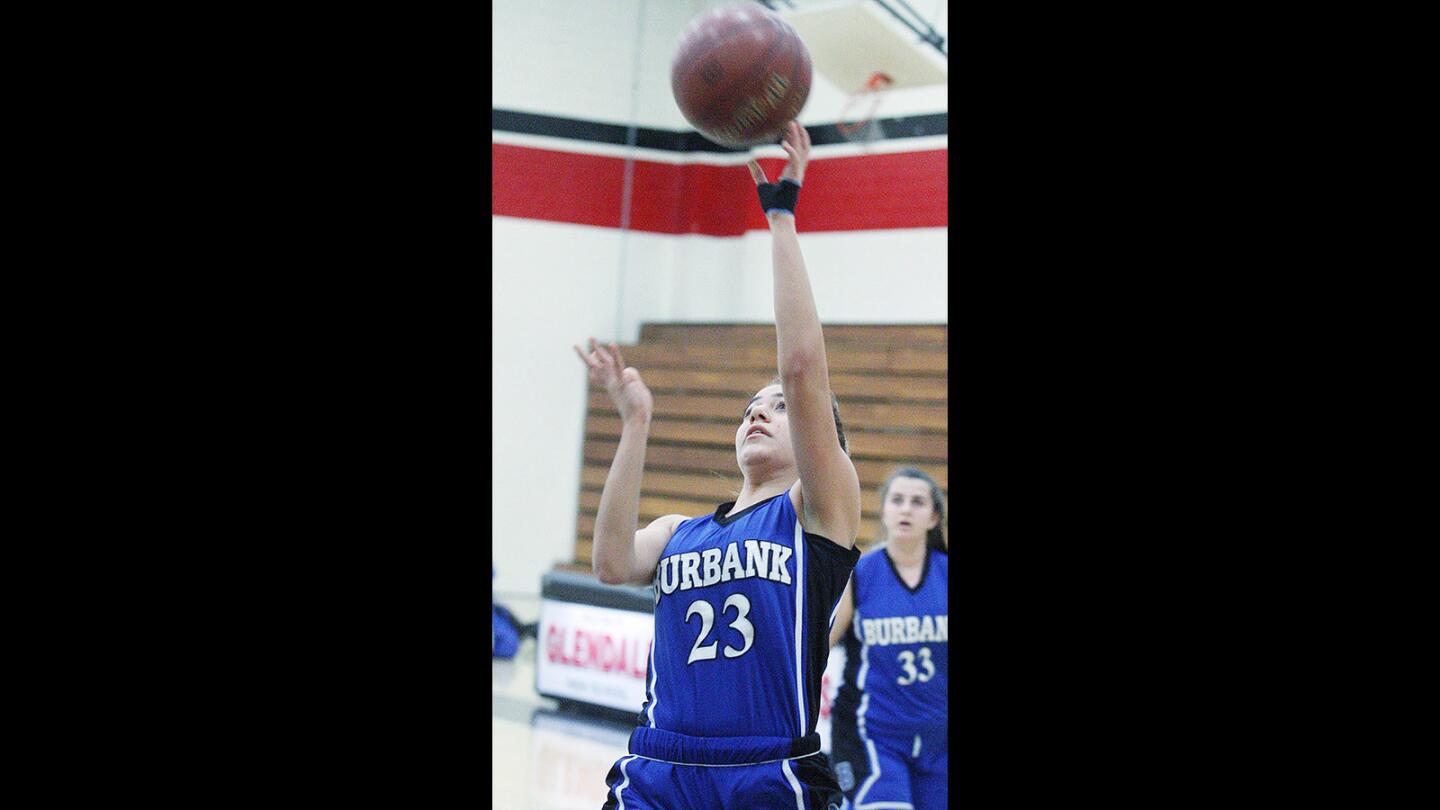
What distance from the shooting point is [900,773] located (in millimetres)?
4266

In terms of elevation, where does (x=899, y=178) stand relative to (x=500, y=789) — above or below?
above

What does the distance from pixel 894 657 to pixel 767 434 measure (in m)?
1.98

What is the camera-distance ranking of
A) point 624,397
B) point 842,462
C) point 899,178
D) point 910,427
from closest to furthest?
point 842,462 < point 624,397 < point 910,427 < point 899,178

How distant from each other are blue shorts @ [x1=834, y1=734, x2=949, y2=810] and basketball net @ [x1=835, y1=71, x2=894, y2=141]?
17.1 feet

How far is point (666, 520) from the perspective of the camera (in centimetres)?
273

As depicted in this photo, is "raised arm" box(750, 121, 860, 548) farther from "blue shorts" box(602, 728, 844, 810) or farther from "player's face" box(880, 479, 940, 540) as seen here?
"player's face" box(880, 479, 940, 540)

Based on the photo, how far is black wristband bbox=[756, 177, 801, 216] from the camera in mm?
2520

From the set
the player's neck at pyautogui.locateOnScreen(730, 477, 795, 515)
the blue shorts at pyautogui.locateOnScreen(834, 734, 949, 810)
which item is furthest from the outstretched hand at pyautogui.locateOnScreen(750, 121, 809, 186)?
the blue shorts at pyautogui.locateOnScreen(834, 734, 949, 810)

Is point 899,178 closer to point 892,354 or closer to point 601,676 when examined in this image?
point 892,354

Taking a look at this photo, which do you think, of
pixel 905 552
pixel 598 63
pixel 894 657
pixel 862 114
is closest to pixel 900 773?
pixel 894 657

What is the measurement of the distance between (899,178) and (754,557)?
20.9 feet

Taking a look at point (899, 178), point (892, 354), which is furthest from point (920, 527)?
point (899, 178)

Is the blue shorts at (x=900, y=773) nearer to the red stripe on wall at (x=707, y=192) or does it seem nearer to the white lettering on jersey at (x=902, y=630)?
the white lettering on jersey at (x=902, y=630)

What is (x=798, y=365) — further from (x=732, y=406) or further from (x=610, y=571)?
(x=732, y=406)
